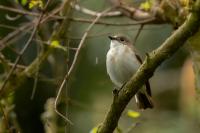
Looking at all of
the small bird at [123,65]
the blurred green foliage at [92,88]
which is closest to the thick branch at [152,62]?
the small bird at [123,65]

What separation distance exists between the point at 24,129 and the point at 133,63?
3.97m

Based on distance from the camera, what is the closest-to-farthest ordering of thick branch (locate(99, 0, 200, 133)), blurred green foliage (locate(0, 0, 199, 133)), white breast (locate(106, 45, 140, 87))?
thick branch (locate(99, 0, 200, 133))
white breast (locate(106, 45, 140, 87))
blurred green foliage (locate(0, 0, 199, 133))

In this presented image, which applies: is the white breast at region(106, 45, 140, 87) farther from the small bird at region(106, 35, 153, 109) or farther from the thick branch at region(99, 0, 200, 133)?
the thick branch at region(99, 0, 200, 133)

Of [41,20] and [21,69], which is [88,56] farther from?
[41,20]

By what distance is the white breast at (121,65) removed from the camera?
4605mm

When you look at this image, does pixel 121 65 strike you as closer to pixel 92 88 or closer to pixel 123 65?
pixel 123 65

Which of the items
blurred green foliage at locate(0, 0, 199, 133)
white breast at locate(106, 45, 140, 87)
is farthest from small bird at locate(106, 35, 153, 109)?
blurred green foliage at locate(0, 0, 199, 133)

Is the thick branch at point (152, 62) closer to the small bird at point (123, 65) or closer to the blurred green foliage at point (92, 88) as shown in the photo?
the small bird at point (123, 65)

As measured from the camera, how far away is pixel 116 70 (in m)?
4.61

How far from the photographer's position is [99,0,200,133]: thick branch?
3.33 meters

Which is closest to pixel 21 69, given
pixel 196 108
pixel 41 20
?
pixel 41 20

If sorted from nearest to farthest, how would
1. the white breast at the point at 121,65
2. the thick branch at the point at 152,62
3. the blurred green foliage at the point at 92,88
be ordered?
1. the thick branch at the point at 152,62
2. the white breast at the point at 121,65
3. the blurred green foliage at the point at 92,88

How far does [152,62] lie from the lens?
138 inches

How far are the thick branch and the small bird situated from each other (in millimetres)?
655
